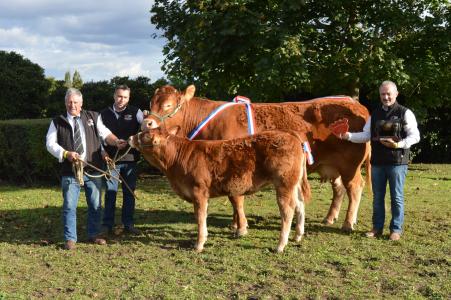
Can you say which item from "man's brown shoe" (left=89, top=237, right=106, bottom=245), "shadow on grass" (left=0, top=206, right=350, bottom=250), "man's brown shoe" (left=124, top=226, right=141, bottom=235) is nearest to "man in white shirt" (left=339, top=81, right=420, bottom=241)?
"shadow on grass" (left=0, top=206, right=350, bottom=250)

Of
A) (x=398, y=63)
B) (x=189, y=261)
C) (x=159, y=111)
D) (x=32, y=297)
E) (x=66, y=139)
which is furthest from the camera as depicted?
(x=398, y=63)

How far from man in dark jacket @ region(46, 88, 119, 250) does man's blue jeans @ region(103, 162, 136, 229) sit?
0.39 m

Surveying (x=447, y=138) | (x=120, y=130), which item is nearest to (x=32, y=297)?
(x=120, y=130)

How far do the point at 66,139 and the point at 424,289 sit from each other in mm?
4554

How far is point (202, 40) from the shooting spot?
34.6 feet

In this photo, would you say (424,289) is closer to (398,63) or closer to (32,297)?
(32,297)

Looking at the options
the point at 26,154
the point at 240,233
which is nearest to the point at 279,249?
the point at 240,233

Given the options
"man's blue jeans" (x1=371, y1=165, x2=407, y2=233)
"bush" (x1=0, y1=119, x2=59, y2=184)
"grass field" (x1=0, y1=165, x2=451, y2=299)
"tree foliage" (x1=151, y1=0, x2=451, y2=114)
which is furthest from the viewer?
"bush" (x1=0, y1=119, x2=59, y2=184)

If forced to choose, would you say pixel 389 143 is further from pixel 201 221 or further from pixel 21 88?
pixel 21 88

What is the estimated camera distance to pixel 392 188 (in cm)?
680

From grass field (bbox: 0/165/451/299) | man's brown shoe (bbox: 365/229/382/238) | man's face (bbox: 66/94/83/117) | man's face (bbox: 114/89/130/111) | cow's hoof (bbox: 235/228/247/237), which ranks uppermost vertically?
man's face (bbox: 114/89/130/111)

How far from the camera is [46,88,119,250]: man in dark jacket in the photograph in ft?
21.3

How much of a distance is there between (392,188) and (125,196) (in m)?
3.81

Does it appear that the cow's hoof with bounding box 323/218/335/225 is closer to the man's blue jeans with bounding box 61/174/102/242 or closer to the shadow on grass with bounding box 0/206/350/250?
the shadow on grass with bounding box 0/206/350/250
